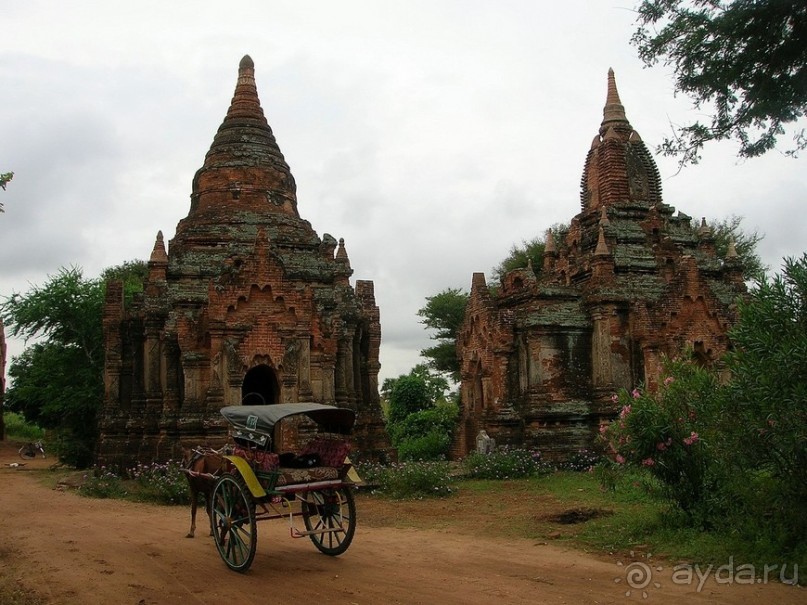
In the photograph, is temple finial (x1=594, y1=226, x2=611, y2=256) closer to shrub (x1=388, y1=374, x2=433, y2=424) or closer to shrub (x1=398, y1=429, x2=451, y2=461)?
shrub (x1=398, y1=429, x2=451, y2=461)

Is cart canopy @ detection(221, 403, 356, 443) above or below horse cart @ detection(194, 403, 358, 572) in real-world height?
above

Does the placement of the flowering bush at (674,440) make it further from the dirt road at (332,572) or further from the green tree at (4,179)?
the green tree at (4,179)

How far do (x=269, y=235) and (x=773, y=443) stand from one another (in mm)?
13810

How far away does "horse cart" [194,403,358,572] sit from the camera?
8.59 metres

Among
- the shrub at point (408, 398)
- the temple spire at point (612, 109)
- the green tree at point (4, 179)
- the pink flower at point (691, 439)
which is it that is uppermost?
the temple spire at point (612, 109)

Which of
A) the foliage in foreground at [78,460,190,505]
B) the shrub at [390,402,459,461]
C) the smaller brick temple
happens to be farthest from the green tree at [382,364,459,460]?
the foliage in foreground at [78,460,190,505]

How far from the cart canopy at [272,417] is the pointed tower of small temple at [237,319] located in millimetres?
6992

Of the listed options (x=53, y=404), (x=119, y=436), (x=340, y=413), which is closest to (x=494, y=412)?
(x=119, y=436)


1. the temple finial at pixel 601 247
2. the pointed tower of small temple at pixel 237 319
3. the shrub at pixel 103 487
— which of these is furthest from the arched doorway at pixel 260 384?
the temple finial at pixel 601 247

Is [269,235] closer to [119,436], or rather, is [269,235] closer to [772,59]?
[119,436]

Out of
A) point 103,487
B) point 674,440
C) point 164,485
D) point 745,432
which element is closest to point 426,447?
point 103,487

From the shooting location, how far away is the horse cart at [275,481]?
8586mm

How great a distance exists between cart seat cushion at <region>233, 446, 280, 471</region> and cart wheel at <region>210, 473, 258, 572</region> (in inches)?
9.6

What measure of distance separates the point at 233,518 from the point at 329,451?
130 centimetres
